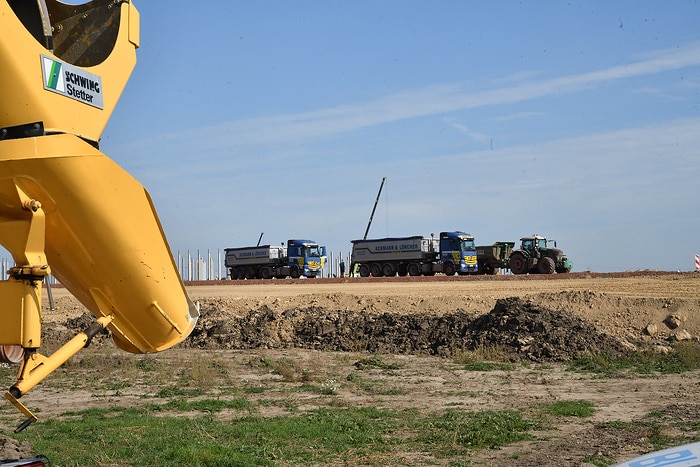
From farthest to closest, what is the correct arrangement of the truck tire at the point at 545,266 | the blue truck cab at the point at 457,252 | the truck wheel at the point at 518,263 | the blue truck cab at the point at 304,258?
the blue truck cab at the point at 304,258, the blue truck cab at the point at 457,252, the truck wheel at the point at 518,263, the truck tire at the point at 545,266

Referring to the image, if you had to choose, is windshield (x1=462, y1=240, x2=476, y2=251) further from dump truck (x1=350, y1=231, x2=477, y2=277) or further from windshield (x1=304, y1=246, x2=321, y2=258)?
windshield (x1=304, y1=246, x2=321, y2=258)

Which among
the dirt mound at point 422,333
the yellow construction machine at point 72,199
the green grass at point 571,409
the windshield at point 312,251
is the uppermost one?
the windshield at point 312,251

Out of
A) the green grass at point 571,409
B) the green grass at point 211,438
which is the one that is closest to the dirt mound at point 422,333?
the green grass at point 571,409

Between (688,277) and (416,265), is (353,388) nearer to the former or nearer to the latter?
(688,277)

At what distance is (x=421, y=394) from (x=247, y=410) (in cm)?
297

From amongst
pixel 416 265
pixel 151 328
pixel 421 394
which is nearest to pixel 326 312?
pixel 421 394

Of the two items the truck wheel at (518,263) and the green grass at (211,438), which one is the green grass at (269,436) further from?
the truck wheel at (518,263)

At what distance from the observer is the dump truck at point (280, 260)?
57781mm

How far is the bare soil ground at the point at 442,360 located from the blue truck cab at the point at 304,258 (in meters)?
28.9

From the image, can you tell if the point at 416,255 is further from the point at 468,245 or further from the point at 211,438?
the point at 211,438

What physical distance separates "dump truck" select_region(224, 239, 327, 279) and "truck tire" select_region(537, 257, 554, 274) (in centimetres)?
1684

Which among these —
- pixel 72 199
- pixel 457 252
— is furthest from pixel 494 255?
pixel 72 199

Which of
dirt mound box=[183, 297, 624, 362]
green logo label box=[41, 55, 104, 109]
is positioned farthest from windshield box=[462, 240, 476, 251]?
green logo label box=[41, 55, 104, 109]

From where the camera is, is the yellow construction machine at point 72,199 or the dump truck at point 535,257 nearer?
the yellow construction machine at point 72,199
